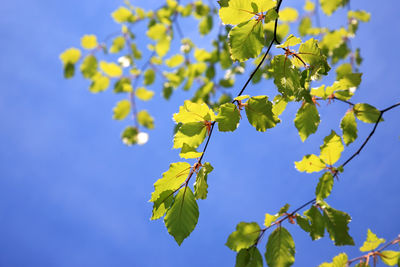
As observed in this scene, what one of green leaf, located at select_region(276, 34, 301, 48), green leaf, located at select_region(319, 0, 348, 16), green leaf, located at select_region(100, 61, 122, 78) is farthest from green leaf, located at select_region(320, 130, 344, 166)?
green leaf, located at select_region(100, 61, 122, 78)

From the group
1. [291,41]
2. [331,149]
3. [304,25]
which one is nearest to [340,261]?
[331,149]

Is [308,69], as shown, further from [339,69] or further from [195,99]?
[195,99]

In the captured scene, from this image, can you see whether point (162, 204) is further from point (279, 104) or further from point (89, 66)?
point (89, 66)

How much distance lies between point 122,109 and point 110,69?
→ 0.28 metres

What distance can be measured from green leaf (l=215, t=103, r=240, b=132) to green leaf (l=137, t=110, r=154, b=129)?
1.60 m

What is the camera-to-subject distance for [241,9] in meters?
0.53

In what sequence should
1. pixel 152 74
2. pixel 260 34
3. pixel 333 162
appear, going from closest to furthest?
pixel 260 34 → pixel 333 162 → pixel 152 74

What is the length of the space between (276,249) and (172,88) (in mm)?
1952

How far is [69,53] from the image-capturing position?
73.6 inches

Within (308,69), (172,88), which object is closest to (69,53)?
(172,88)

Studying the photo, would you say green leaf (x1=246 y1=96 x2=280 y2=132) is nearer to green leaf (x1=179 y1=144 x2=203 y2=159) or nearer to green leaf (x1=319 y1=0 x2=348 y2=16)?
green leaf (x1=179 y1=144 x2=203 y2=159)

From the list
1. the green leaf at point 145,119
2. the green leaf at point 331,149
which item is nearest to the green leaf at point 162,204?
the green leaf at point 331,149

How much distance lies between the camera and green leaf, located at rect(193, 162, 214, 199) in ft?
1.89

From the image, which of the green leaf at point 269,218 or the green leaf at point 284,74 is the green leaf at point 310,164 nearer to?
the green leaf at point 269,218
